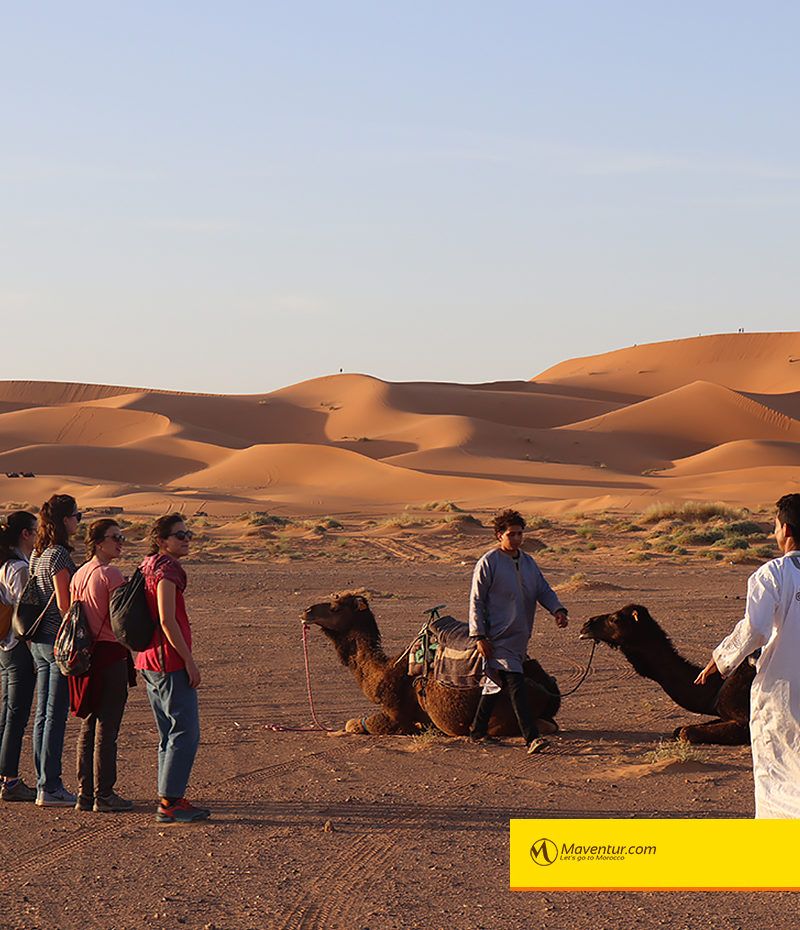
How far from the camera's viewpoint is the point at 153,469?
301ft

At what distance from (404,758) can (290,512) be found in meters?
46.7

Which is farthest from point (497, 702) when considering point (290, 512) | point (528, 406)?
point (528, 406)

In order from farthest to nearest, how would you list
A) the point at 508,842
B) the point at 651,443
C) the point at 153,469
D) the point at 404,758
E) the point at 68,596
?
the point at 651,443, the point at 153,469, the point at 404,758, the point at 68,596, the point at 508,842

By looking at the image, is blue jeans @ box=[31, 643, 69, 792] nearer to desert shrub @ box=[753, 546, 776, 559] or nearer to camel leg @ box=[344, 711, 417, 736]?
camel leg @ box=[344, 711, 417, 736]

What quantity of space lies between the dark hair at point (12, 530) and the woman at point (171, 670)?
1280 millimetres

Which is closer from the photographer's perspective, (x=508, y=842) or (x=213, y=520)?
(x=508, y=842)

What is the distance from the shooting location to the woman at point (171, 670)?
8.68 metres

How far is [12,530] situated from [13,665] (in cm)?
90

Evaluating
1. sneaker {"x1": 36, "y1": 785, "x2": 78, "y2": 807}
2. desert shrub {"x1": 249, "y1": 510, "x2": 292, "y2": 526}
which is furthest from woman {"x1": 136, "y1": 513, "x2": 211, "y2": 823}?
desert shrub {"x1": 249, "y1": 510, "x2": 292, "y2": 526}

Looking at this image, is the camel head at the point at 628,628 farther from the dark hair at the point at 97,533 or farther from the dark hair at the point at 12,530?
the dark hair at the point at 12,530

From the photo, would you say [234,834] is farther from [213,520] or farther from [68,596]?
[213,520]

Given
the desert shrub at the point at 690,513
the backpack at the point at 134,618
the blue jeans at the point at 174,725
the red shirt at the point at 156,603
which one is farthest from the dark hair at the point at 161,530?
the desert shrub at the point at 690,513

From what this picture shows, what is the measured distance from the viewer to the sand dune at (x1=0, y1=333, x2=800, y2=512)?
67.8 metres

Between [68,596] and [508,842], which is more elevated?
[68,596]
